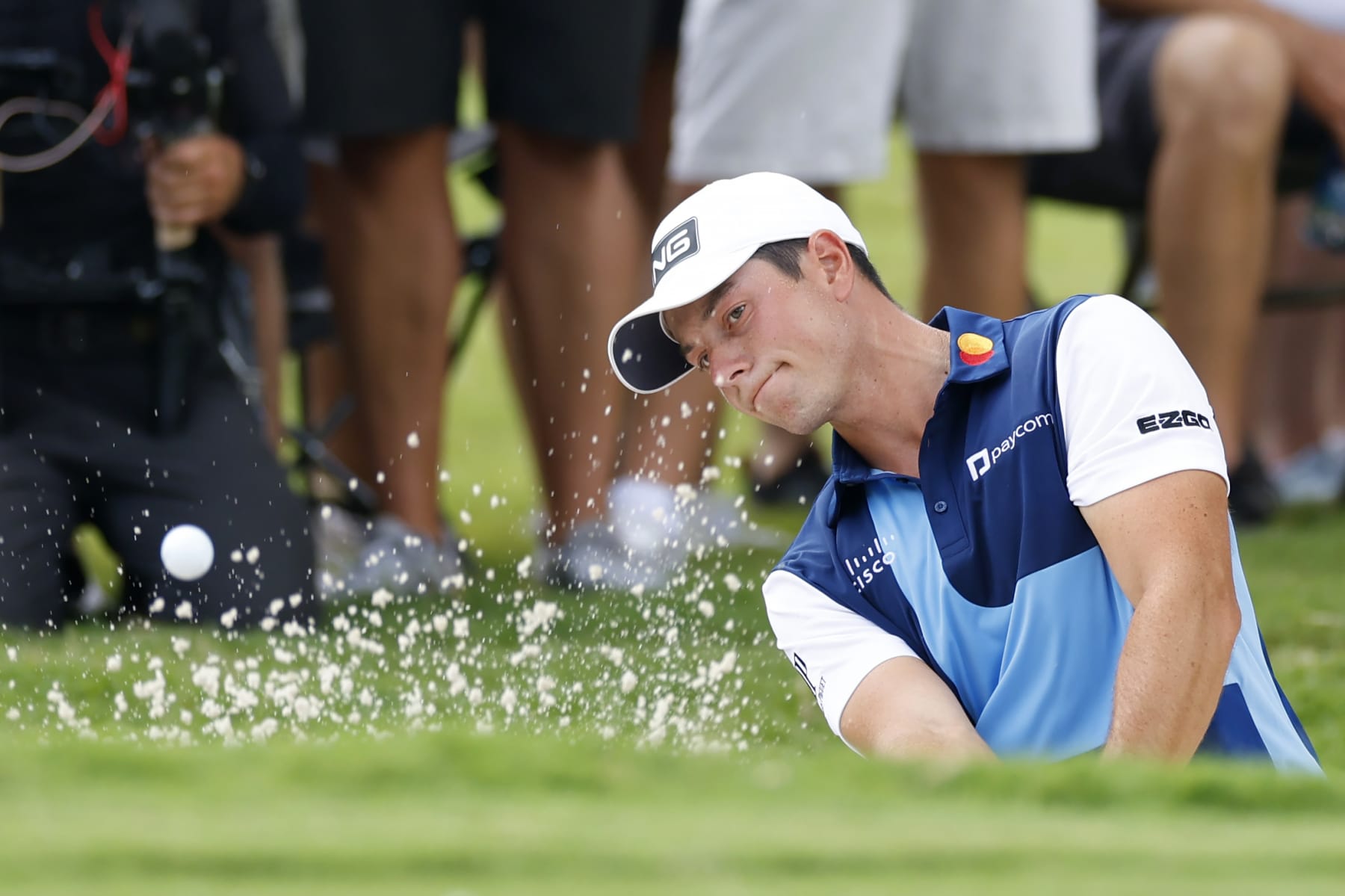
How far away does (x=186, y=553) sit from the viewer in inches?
128

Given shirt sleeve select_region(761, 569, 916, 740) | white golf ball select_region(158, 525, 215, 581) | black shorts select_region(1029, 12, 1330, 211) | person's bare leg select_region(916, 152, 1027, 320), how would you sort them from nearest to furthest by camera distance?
1. shirt sleeve select_region(761, 569, 916, 740)
2. white golf ball select_region(158, 525, 215, 581)
3. person's bare leg select_region(916, 152, 1027, 320)
4. black shorts select_region(1029, 12, 1330, 211)

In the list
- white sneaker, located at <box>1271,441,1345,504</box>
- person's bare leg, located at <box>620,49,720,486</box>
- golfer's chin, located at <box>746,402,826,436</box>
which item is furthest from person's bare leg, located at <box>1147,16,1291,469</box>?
golfer's chin, located at <box>746,402,826,436</box>

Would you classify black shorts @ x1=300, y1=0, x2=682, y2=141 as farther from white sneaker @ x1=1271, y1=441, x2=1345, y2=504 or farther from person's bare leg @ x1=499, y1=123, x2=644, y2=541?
white sneaker @ x1=1271, y1=441, x2=1345, y2=504

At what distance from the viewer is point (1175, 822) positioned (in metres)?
1.37

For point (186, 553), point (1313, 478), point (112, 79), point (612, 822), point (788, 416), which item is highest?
point (112, 79)

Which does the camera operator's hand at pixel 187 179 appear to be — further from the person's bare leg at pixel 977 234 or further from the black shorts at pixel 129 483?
the person's bare leg at pixel 977 234

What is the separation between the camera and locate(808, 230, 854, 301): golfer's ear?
2168 mm

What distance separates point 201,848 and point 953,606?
1.11 m

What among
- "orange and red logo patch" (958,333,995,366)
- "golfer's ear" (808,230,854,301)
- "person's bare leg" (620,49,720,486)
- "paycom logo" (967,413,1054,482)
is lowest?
"person's bare leg" (620,49,720,486)

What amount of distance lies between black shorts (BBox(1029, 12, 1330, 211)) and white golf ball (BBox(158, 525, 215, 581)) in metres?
2.31

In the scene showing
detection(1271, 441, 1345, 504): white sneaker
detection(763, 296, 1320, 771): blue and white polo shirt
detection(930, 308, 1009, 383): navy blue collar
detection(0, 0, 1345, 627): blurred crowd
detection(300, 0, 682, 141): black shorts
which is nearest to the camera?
detection(763, 296, 1320, 771): blue and white polo shirt

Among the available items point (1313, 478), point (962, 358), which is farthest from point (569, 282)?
point (1313, 478)

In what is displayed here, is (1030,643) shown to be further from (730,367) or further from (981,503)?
(730,367)

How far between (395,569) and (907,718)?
1594 millimetres
